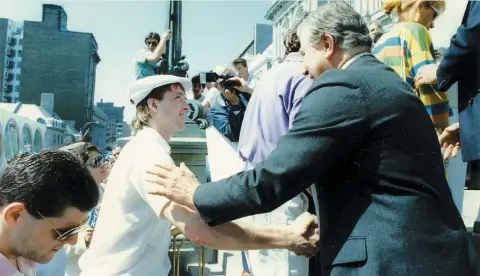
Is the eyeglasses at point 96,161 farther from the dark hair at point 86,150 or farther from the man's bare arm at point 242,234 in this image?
the man's bare arm at point 242,234

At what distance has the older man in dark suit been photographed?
1.33m

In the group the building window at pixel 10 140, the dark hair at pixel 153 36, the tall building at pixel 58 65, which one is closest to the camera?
the dark hair at pixel 153 36

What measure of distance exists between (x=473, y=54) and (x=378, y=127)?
1.02m

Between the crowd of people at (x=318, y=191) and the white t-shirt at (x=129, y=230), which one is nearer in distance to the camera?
the crowd of people at (x=318, y=191)

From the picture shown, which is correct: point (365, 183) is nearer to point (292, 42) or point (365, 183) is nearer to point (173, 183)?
point (173, 183)

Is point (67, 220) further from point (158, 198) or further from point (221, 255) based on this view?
point (221, 255)

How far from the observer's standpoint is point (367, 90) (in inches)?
54.5

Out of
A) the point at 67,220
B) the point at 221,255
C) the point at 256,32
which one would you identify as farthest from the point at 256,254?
the point at 256,32

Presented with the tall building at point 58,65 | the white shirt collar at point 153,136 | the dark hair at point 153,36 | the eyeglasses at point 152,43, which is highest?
the tall building at point 58,65

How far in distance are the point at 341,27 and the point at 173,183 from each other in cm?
86

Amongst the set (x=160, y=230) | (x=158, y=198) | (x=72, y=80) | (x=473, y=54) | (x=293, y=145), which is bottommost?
(x=160, y=230)

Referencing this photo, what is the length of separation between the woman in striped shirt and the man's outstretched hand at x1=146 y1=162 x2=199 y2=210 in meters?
1.78

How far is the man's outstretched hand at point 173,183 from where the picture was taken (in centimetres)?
154

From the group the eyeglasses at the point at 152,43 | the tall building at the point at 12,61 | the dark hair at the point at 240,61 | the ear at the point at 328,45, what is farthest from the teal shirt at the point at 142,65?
the tall building at the point at 12,61
